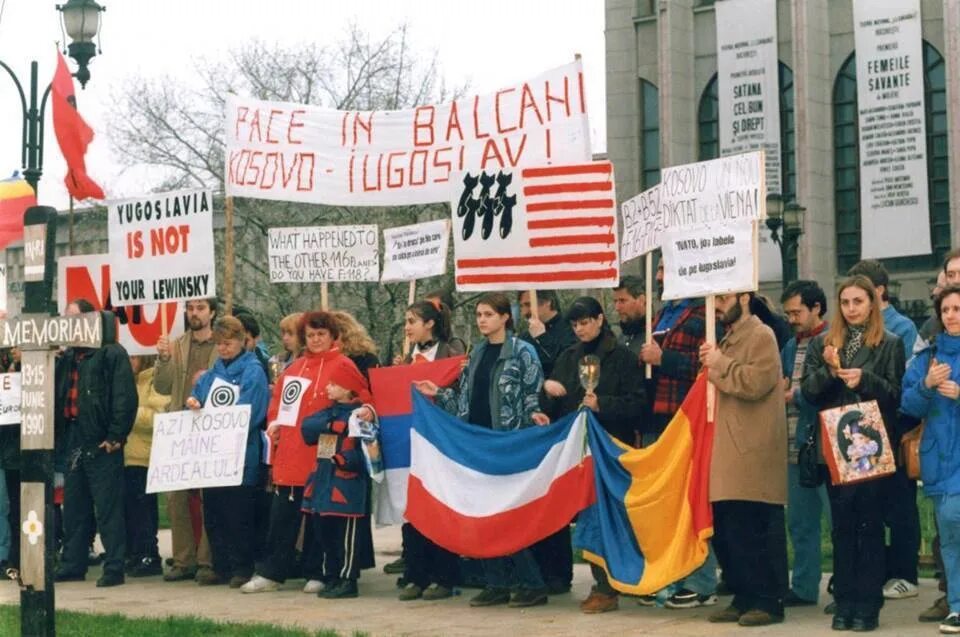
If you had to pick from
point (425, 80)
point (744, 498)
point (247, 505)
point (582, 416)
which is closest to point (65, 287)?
point (247, 505)

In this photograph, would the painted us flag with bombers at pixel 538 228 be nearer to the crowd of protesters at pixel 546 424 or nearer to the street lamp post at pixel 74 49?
the crowd of protesters at pixel 546 424

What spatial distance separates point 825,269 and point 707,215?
41585 mm

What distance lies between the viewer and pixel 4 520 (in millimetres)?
15070

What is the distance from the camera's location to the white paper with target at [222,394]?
13.5m

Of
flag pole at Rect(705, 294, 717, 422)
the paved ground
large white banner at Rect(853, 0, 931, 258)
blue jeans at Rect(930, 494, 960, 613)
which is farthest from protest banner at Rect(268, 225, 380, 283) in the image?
large white banner at Rect(853, 0, 931, 258)

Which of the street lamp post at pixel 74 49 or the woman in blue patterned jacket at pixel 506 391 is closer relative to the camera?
the woman in blue patterned jacket at pixel 506 391

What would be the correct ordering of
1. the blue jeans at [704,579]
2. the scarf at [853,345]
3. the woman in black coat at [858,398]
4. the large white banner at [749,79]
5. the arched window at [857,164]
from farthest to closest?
1. the large white banner at [749,79]
2. the arched window at [857,164]
3. the blue jeans at [704,579]
4. the scarf at [853,345]
5. the woman in black coat at [858,398]

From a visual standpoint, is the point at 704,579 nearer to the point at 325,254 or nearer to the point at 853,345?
the point at 853,345

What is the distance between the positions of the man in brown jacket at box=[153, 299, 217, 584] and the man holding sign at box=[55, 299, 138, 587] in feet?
1.26

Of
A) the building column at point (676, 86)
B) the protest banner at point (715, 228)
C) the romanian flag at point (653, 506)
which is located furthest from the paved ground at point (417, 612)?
the building column at point (676, 86)

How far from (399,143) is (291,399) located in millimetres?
2475

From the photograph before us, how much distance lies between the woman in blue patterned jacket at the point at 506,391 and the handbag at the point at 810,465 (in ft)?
6.12

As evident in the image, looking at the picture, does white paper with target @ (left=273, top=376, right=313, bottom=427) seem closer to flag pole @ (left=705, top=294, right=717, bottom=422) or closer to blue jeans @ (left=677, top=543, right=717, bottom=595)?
blue jeans @ (left=677, top=543, right=717, bottom=595)

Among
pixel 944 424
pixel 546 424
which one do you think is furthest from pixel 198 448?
pixel 944 424
